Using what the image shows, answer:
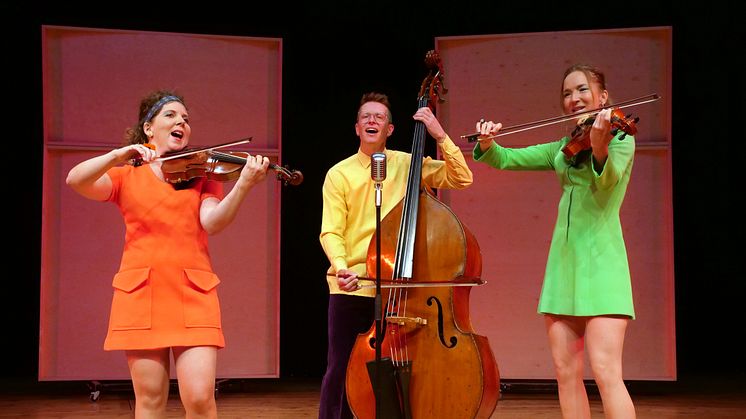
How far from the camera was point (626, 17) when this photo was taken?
17.3ft

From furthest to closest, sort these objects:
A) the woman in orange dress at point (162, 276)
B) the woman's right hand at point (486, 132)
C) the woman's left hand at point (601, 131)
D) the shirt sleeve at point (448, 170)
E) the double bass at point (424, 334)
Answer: the shirt sleeve at point (448, 170), the woman's right hand at point (486, 132), the double bass at point (424, 334), the woman in orange dress at point (162, 276), the woman's left hand at point (601, 131)

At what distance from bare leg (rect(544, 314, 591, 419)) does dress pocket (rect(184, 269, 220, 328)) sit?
113cm

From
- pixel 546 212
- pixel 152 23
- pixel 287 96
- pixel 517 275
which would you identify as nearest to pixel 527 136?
pixel 546 212

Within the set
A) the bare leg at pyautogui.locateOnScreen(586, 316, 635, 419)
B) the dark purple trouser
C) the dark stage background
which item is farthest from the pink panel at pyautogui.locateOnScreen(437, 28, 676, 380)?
the bare leg at pyautogui.locateOnScreen(586, 316, 635, 419)

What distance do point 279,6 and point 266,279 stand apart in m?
1.91

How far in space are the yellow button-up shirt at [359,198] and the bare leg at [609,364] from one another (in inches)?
34.0

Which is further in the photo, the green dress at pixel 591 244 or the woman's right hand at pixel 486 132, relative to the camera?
→ the woman's right hand at pixel 486 132

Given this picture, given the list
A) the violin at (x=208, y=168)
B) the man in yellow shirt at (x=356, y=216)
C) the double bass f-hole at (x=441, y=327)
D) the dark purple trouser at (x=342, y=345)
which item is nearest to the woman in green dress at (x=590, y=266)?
the double bass f-hole at (x=441, y=327)

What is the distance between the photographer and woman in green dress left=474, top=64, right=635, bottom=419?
2545mm

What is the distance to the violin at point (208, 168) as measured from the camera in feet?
8.73

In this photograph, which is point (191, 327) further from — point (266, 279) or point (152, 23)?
point (152, 23)

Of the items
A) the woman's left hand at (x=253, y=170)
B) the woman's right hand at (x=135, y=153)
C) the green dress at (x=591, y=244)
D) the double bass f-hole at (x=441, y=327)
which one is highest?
the woman's right hand at (x=135, y=153)

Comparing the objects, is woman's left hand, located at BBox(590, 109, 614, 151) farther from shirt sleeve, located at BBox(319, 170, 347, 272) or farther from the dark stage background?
the dark stage background

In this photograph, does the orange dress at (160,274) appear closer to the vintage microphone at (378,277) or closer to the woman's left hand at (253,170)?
the woman's left hand at (253,170)
